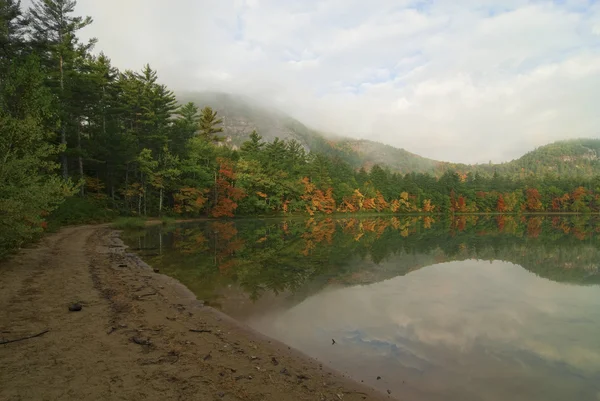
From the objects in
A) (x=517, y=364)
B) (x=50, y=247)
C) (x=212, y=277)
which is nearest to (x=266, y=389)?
(x=517, y=364)

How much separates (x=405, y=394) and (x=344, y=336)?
2.63 meters

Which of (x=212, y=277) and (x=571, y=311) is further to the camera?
(x=212, y=277)

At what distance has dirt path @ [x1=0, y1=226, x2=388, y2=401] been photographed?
4547 millimetres

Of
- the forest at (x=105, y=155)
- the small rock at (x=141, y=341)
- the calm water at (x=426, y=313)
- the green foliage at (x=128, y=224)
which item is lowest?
the green foliage at (x=128, y=224)

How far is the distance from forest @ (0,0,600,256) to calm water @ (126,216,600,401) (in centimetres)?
672

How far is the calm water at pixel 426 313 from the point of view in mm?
6309

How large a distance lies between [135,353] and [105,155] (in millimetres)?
37418

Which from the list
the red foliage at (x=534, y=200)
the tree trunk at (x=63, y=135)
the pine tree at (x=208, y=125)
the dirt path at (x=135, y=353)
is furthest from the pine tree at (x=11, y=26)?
the red foliage at (x=534, y=200)

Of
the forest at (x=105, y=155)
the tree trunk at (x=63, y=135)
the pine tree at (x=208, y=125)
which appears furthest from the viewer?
the pine tree at (x=208, y=125)

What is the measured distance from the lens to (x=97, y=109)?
3494 centimetres

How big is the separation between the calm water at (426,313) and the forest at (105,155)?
22.1 ft

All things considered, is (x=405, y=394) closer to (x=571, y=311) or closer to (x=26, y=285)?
(x=571, y=311)

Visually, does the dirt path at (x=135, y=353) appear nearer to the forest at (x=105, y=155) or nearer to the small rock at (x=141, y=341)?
A: the small rock at (x=141, y=341)

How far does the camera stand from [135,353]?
5.68 metres
